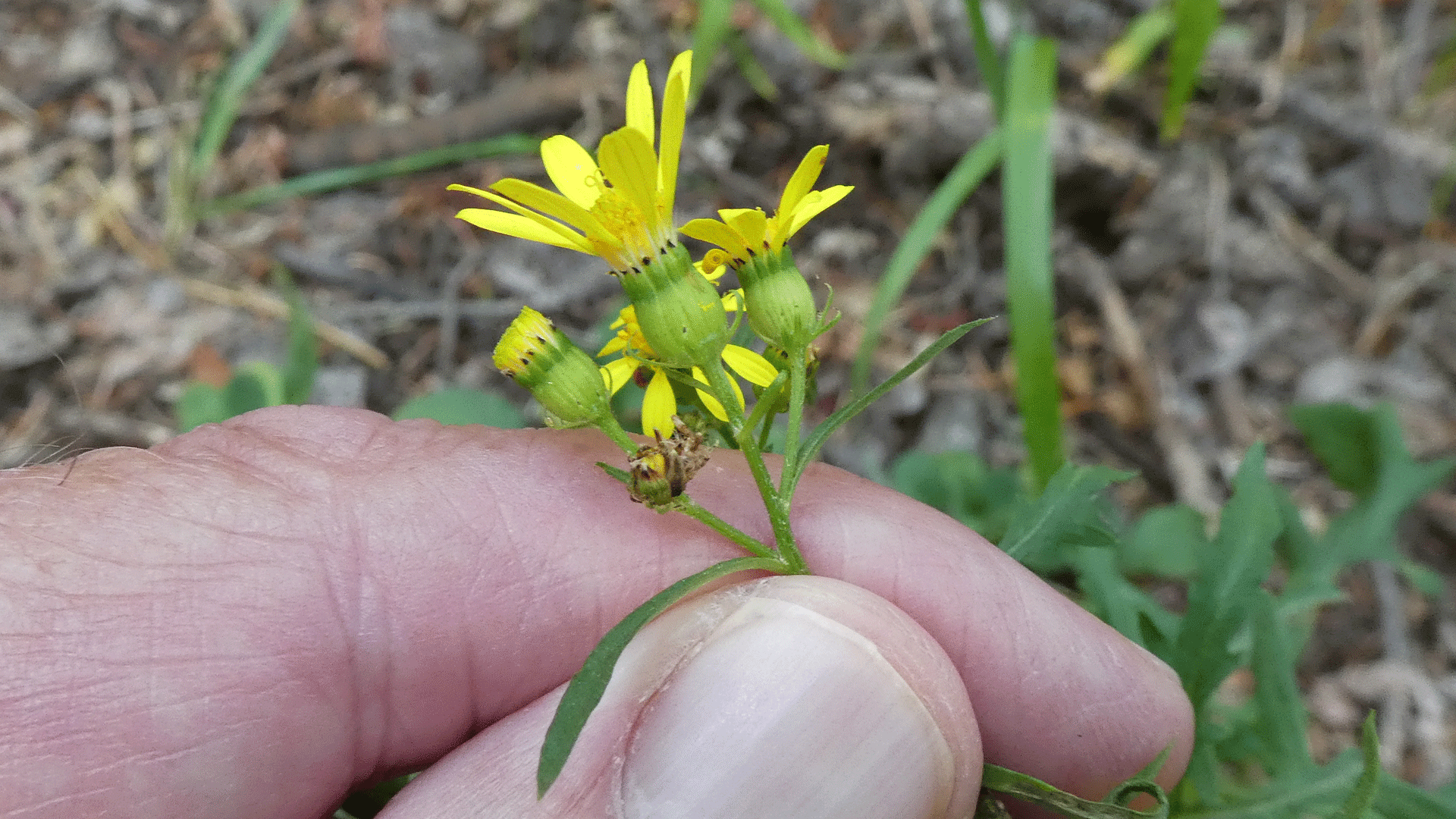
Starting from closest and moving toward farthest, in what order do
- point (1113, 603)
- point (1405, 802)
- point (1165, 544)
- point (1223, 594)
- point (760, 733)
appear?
point (760, 733), point (1405, 802), point (1223, 594), point (1113, 603), point (1165, 544)

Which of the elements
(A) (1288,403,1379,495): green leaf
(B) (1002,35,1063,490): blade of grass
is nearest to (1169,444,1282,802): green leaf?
(B) (1002,35,1063,490): blade of grass

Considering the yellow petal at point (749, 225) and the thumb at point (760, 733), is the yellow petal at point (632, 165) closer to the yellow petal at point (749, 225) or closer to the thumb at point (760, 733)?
the yellow petal at point (749, 225)

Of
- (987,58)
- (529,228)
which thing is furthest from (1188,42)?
(529,228)

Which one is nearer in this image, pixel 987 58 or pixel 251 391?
pixel 251 391

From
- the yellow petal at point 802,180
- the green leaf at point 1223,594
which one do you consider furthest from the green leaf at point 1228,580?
the yellow petal at point 802,180

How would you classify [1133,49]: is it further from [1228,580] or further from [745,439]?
[745,439]

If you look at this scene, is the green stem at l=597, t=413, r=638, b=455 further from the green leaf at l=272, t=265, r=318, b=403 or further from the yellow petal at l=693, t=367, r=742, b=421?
the green leaf at l=272, t=265, r=318, b=403
